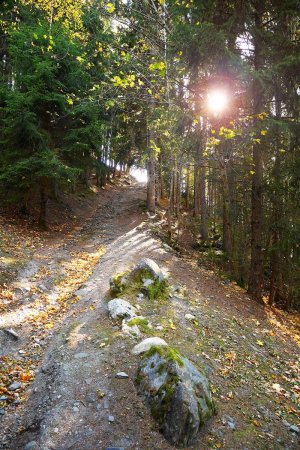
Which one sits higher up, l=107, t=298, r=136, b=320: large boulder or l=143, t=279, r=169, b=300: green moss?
l=107, t=298, r=136, b=320: large boulder

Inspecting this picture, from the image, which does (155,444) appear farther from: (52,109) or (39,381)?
(52,109)

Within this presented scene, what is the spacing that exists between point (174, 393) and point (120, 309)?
9.03ft

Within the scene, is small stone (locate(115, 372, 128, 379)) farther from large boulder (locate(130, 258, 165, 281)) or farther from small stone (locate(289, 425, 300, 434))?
large boulder (locate(130, 258, 165, 281))

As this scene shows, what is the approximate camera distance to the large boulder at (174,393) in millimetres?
4066

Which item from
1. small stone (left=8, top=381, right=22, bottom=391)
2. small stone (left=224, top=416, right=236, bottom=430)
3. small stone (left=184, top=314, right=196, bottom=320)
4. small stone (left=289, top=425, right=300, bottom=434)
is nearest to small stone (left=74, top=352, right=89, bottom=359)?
small stone (left=8, top=381, right=22, bottom=391)

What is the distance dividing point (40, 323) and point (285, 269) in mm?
11154

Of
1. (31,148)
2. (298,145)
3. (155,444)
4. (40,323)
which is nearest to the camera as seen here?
(155,444)

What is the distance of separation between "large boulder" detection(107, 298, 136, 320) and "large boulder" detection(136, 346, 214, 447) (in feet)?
5.74

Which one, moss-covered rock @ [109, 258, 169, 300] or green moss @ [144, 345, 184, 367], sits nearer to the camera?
green moss @ [144, 345, 184, 367]

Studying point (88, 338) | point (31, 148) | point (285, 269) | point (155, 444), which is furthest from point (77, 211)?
point (155, 444)

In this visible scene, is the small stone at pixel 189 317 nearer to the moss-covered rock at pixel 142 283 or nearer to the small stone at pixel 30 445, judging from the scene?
the moss-covered rock at pixel 142 283

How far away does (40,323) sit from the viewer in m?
7.02

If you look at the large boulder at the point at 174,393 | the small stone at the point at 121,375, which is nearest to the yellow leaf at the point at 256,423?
the large boulder at the point at 174,393

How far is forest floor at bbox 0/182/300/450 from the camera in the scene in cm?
412
